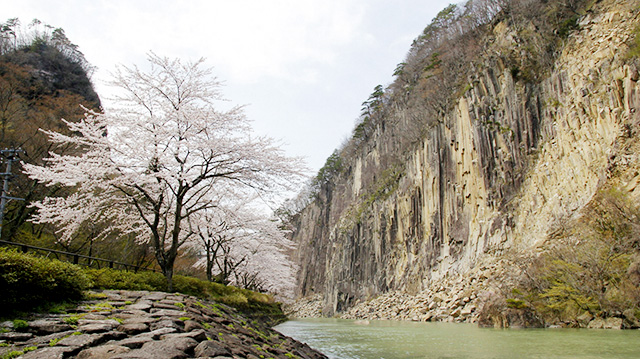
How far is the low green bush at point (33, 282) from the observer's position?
16.9ft

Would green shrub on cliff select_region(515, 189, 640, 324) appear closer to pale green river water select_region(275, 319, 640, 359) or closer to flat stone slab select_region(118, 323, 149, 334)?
pale green river water select_region(275, 319, 640, 359)

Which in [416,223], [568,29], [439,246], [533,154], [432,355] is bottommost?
[432,355]

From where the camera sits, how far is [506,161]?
81.5 ft

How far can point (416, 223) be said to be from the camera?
34906mm

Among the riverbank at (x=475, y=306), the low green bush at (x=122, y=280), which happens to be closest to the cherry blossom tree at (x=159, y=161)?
the low green bush at (x=122, y=280)

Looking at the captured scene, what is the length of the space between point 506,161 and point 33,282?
26411 mm

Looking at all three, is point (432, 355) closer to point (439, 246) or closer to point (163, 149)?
point (163, 149)

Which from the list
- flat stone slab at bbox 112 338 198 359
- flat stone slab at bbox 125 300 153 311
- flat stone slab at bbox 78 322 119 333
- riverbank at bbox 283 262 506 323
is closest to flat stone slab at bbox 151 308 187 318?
flat stone slab at bbox 125 300 153 311

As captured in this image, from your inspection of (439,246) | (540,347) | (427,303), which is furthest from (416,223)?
(540,347)

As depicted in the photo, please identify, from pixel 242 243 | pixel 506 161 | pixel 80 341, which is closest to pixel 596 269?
pixel 506 161

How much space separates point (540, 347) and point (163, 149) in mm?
12667

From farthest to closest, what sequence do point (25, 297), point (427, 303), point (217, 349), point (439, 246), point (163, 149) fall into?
point (439, 246) → point (427, 303) → point (163, 149) → point (25, 297) → point (217, 349)

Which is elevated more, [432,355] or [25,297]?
[25,297]

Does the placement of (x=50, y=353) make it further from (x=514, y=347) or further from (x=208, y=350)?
(x=514, y=347)
